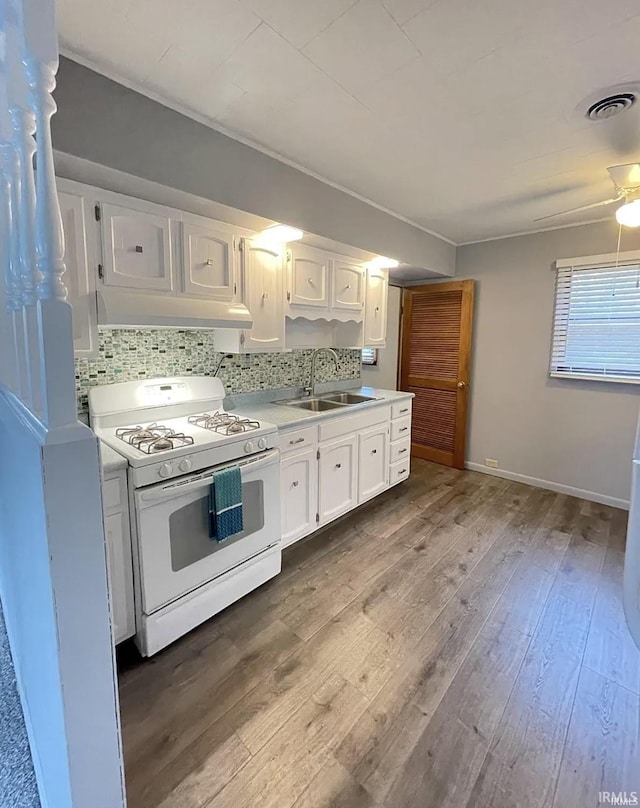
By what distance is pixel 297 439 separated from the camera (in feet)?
8.17

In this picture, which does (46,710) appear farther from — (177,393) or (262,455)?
(177,393)

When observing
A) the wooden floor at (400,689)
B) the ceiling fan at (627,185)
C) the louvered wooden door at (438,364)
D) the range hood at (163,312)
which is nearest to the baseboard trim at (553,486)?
the louvered wooden door at (438,364)

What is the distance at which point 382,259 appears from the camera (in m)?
3.27

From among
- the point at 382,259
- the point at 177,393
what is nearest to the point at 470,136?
the point at 382,259

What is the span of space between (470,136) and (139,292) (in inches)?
72.7

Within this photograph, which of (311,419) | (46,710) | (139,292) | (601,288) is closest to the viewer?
(46,710)

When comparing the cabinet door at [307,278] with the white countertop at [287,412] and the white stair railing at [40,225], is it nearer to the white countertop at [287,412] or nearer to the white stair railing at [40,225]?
the white countertop at [287,412]

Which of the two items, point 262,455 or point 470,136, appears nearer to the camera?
point 470,136

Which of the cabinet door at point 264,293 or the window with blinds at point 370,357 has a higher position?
the cabinet door at point 264,293

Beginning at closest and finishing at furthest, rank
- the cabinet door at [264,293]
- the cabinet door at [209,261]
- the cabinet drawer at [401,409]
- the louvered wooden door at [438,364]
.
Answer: the cabinet door at [209,261] → the cabinet door at [264,293] → the cabinet drawer at [401,409] → the louvered wooden door at [438,364]

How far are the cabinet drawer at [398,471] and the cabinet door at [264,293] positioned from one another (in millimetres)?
1611

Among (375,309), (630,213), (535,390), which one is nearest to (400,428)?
(375,309)

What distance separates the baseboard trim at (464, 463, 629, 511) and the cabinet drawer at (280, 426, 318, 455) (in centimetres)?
238

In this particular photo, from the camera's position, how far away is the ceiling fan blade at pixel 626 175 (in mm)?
2066
